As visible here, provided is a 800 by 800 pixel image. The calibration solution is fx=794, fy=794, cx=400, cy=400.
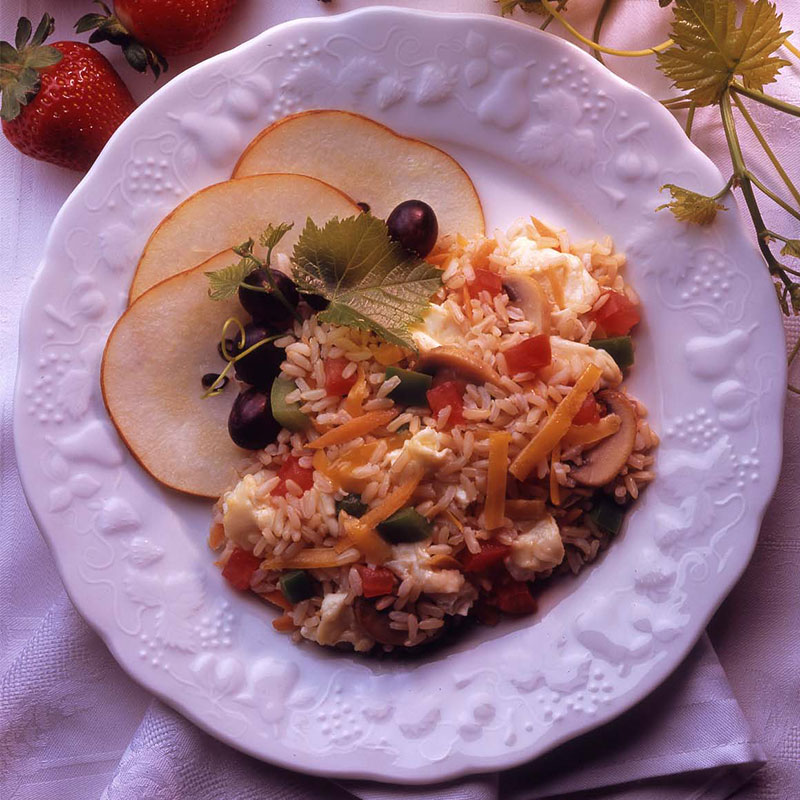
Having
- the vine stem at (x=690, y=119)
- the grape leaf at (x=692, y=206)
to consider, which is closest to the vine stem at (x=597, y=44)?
the vine stem at (x=690, y=119)

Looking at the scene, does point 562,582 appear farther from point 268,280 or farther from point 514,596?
point 268,280

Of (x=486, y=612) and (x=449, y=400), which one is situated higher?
(x=449, y=400)

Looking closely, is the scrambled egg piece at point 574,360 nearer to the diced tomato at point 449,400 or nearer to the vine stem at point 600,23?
the diced tomato at point 449,400

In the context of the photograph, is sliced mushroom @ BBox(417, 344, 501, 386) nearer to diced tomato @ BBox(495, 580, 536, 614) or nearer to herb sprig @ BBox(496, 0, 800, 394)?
diced tomato @ BBox(495, 580, 536, 614)

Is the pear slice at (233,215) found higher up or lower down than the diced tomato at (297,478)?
higher up

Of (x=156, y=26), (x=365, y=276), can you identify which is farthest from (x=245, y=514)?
(x=156, y=26)

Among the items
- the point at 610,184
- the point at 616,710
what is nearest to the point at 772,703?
the point at 616,710

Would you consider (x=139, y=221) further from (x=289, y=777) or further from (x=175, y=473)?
(x=289, y=777)
